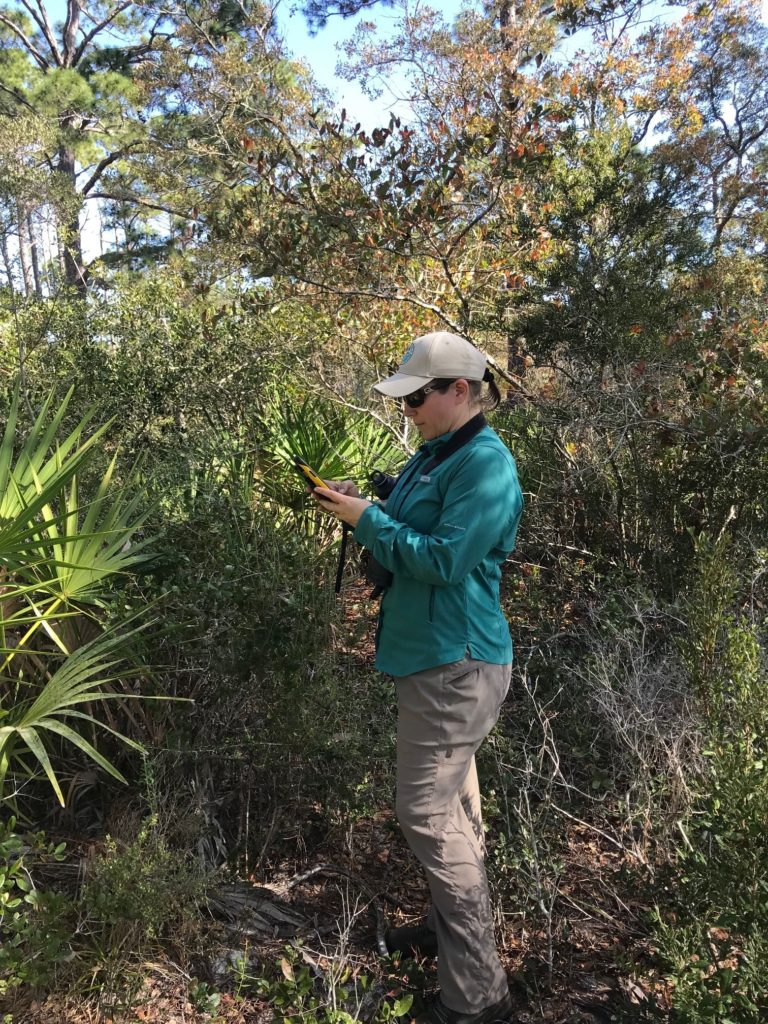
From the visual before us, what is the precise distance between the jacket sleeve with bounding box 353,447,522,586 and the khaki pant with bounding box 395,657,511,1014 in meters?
0.30

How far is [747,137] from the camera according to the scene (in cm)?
1764

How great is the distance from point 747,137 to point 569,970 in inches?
793

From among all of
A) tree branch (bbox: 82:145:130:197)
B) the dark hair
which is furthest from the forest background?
tree branch (bbox: 82:145:130:197)

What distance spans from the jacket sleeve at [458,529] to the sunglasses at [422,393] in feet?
0.78

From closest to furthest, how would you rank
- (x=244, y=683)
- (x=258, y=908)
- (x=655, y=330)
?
(x=258, y=908) < (x=244, y=683) < (x=655, y=330)

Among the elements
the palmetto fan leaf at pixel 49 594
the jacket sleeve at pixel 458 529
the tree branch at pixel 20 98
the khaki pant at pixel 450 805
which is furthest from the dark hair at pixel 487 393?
the tree branch at pixel 20 98

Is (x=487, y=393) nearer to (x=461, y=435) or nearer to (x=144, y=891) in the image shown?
(x=461, y=435)

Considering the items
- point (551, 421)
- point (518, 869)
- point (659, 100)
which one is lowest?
point (518, 869)

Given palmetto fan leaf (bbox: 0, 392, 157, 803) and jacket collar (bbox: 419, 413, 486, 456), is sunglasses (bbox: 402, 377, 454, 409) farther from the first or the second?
palmetto fan leaf (bbox: 0, 392, 157, 803)

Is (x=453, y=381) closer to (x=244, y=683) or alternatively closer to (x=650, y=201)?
(x=244, y=683)

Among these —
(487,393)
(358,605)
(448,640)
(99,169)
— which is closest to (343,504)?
(448,640)

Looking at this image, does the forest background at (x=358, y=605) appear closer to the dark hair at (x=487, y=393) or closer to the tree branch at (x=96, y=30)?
the dark hair at (x=487, y=393)

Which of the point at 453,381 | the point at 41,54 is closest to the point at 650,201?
the point at 453,381

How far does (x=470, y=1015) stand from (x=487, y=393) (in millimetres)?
1841
